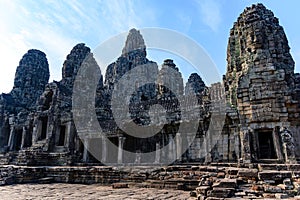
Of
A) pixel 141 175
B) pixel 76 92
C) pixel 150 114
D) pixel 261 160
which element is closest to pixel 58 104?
pixel 76 92

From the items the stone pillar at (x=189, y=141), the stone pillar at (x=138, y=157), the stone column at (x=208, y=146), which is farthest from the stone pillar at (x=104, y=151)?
the stone column at (x=208, y=146)

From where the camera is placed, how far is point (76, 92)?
83.3ft

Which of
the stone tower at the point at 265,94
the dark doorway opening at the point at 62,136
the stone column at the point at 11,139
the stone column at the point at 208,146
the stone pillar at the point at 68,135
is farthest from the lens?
the stone column at the point at 11,139

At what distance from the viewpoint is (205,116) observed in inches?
583

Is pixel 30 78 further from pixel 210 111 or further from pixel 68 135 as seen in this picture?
pixel 210 111

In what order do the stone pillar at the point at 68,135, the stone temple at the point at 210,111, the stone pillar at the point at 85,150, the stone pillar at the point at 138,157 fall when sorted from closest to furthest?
the stone temple at the point at 210,111 → the stone pillar at the point at 138,157 → the stone pillar at the point at 85,150 → the stone pillar at the point at 68,135

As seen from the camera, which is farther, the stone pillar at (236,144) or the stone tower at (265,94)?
the stone pillar at (236,144)

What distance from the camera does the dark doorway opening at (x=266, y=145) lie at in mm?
10742

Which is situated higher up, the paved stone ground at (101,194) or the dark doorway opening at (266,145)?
the dark doorway opening at (266,145)

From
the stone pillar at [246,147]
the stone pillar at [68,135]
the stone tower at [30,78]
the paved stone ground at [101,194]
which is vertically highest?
the stone tower at [30,78]

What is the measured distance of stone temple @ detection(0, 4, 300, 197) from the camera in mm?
10289

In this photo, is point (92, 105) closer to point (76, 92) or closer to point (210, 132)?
point (76, 92)

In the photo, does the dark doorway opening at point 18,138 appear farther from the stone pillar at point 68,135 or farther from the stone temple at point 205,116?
the stone pillar at point 68,135

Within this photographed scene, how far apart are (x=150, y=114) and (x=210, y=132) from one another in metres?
4.76
